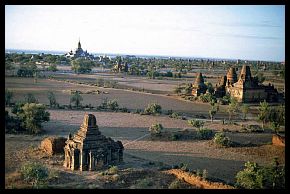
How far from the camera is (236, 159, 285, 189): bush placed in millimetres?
13156

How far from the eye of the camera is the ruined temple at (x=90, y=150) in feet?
50.9

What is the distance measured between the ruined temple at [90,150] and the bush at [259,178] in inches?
223

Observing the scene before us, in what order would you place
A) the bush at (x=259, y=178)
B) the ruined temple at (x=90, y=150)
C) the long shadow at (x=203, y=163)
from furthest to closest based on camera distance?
the long shadow at (x=203, y=163)
the ruined temple at (x=90, y=150)
the bush at (x=259, y=178)

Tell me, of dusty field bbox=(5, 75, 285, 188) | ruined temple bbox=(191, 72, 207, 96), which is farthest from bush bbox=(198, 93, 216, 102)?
dusty field bbox=(5, 75, 285, 188)

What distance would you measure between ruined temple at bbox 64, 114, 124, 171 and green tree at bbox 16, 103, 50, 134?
5643 millimetres

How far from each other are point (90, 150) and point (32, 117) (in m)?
7.32

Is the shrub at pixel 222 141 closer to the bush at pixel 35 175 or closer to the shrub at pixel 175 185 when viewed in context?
the shrub at pixel 175 185

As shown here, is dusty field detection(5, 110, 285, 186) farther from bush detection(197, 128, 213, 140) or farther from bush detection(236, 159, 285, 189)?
bush detection(236, 159, 285, 189)

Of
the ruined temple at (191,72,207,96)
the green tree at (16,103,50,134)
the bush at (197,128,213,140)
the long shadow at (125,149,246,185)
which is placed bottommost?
the long shadow at (125,149,246,185)

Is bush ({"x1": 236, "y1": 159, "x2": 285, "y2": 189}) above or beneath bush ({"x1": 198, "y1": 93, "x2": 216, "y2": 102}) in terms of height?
beneath

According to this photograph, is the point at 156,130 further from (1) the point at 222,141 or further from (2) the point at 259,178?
(2) the point at 259,178

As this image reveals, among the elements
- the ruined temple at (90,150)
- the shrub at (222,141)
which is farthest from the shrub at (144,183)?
the shrub at (222,141)
